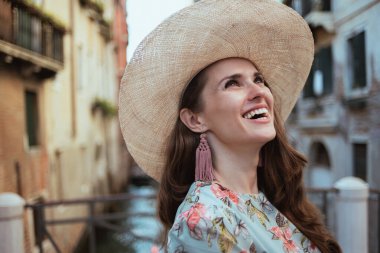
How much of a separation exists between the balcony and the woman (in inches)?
41.7

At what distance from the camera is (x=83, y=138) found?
672 centimetres

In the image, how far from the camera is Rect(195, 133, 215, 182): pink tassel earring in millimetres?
958

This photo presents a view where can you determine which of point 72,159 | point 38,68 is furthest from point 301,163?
point 72,159

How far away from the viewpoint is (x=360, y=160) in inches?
107

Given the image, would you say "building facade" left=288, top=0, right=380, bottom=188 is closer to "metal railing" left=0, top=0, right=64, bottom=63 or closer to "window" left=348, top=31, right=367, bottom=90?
"window" left=348, top=31, right=367, bottom=90

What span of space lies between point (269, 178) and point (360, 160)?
6.01 ft

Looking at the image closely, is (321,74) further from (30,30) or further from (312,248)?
(312,248)

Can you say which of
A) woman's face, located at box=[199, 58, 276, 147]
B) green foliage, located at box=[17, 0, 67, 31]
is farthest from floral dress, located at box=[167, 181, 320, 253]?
green foliage, located at box=[17, 0, 67, 31]

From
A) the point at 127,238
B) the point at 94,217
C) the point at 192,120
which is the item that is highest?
the point at 192,120

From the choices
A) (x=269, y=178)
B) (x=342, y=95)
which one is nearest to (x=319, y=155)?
(x=342, y=95)

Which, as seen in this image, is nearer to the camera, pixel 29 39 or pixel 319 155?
pixel 29 39

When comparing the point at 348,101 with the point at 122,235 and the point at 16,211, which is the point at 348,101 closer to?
the point at 16,211

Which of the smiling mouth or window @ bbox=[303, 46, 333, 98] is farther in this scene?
window @ bbox=[303, 46, 333, 98]

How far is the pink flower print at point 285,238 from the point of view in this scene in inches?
35.0
